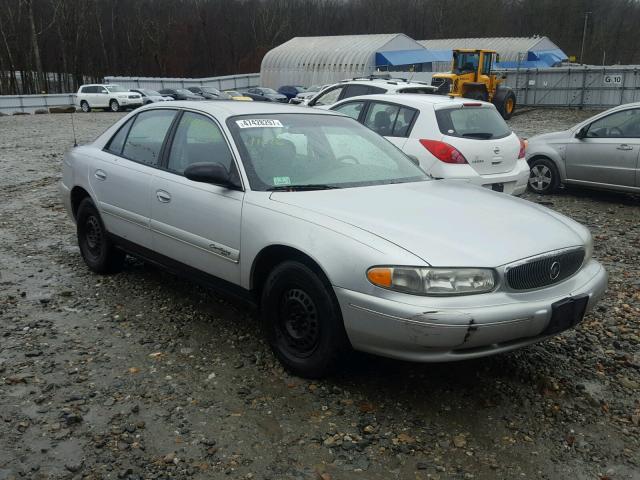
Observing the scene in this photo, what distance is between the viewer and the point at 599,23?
248 ft

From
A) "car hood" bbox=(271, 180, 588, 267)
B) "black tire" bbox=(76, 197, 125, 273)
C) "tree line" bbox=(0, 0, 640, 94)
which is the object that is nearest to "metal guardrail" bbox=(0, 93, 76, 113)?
"tree line" bbox=(0, 0, 640, 94)

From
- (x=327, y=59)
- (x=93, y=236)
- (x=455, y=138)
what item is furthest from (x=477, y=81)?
(x=93, y=236)

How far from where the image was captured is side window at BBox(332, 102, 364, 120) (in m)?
8.41

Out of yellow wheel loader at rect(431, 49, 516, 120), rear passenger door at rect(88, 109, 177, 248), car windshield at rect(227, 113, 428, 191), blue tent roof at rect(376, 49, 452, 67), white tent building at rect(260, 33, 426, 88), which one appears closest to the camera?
car windshield at rect(227, 113, 428, 191)

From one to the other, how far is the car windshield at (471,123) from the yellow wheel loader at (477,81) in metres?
19.1

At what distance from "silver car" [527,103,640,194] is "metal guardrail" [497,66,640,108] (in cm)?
2316

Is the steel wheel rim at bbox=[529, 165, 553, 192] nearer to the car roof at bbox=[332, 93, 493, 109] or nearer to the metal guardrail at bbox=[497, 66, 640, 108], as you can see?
the car roof at bbox=[332, 93, 493, 109]

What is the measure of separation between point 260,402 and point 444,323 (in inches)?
45.6

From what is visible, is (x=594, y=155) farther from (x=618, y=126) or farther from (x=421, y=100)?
(x=421, y=100)

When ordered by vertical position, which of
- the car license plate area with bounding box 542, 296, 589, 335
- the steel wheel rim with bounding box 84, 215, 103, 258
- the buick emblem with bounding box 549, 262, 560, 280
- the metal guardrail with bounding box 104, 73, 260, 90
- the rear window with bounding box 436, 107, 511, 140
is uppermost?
the rear window with bounding box 436, 107, 511, 140

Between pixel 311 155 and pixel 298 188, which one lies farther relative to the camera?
pixel 311 155

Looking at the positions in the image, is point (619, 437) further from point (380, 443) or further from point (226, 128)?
point (226, 128)

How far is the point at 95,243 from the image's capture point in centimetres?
552

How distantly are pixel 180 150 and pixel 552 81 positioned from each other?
32386 mm
